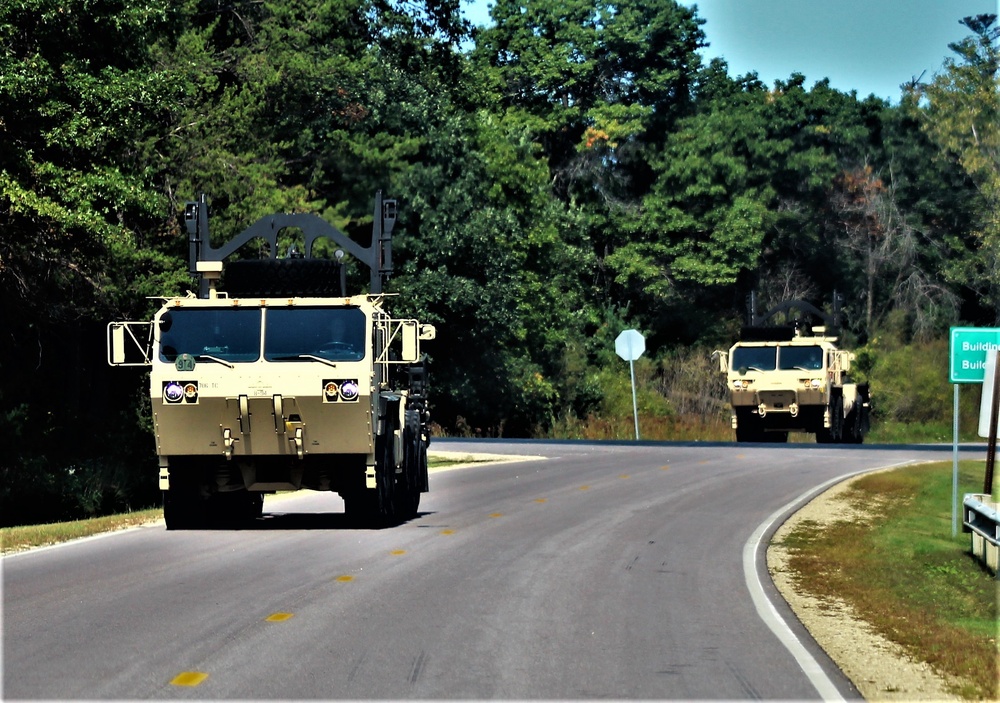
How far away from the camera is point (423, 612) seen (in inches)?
503

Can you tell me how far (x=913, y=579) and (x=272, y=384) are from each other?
7545 millimetres

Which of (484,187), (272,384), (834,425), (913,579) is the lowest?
(834,425)

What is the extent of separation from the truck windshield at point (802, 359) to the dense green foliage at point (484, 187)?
451 inches

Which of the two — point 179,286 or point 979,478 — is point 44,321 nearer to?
point 179,286

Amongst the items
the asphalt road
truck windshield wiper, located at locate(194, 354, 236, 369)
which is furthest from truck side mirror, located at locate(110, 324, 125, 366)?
the asphalt road

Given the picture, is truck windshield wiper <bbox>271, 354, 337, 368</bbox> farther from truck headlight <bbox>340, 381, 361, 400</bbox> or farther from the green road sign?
the green road sign

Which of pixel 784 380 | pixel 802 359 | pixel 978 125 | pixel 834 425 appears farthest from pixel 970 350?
pixel 978 125

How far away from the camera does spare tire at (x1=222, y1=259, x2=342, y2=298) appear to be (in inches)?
800

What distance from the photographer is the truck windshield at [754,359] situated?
4472 centimetres

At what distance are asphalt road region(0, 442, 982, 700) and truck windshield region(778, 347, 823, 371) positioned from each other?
21.2 metres

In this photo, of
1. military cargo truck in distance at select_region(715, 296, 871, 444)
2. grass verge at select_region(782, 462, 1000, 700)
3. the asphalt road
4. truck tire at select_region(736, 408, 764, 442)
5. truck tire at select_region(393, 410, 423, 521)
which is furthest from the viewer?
truck tire at select_region(736, 408, 764, 442)

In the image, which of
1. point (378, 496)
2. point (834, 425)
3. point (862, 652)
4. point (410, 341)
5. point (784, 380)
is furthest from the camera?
point (834, 425)

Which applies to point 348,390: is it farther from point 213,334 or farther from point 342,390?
point 213,334

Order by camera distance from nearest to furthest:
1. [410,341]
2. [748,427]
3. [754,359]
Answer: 1. [410,341]
2. [754,359]
3. [748,427]
